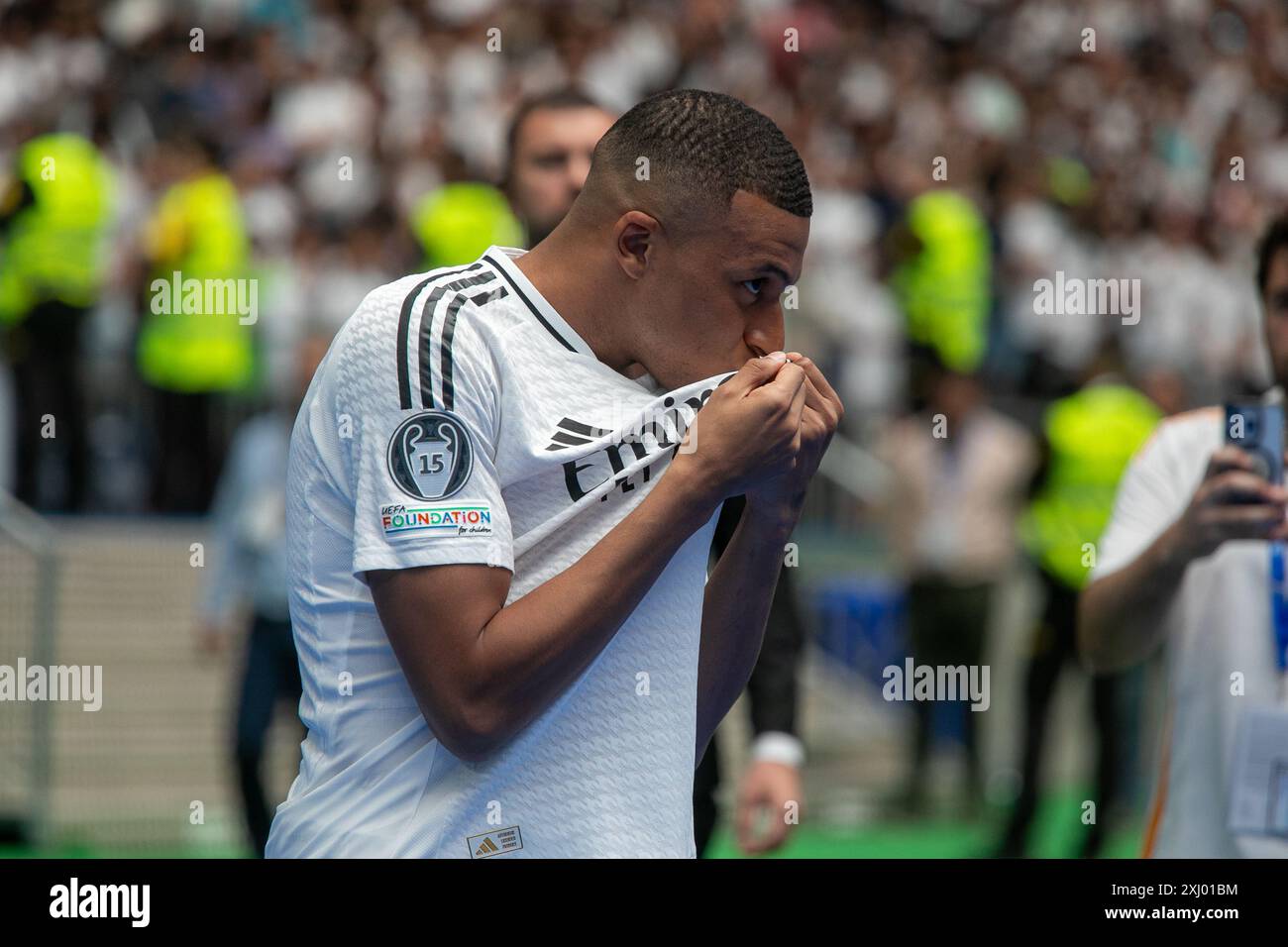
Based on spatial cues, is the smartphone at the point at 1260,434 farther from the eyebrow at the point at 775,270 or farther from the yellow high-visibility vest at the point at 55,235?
the yellow high-visibility vest at the point at 55,235

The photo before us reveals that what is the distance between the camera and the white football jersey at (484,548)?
7.65 feet

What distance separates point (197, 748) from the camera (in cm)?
980

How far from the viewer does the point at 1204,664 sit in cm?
357

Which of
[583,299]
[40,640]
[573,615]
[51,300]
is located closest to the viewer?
[573,615]

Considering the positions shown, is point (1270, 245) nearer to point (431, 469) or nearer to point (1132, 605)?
point (1132, 605)

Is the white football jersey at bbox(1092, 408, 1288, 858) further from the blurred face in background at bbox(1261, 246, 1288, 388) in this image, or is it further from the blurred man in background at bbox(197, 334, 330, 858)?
the blurred man in background at bbox(197, 334, 330, 858)

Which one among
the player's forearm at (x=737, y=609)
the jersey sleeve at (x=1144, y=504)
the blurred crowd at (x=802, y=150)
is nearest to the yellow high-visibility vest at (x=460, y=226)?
the blurred crowd at (x=802, y=150)

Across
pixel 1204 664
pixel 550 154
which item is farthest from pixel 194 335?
pixel 1204 664

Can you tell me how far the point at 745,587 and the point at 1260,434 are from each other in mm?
1257

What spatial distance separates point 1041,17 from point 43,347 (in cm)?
1060

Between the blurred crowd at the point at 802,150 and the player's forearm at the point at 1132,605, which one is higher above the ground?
the blurred crowd at the point at 802,150

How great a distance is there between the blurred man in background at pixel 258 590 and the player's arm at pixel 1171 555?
3.58 meters

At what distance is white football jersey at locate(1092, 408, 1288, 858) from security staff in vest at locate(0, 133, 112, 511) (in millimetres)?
7978
